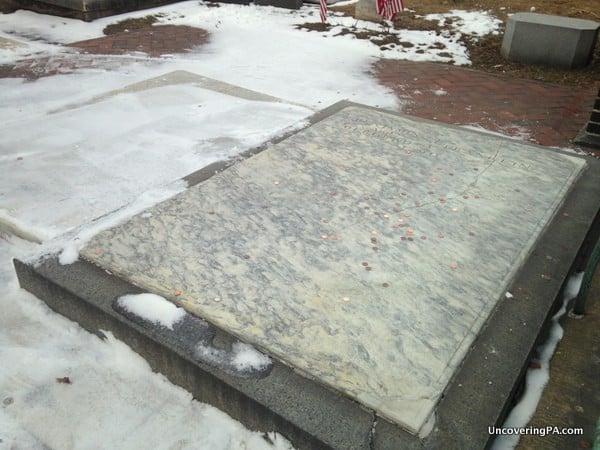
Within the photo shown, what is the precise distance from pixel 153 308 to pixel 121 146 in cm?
235

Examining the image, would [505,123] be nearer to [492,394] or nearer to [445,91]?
[445,91]

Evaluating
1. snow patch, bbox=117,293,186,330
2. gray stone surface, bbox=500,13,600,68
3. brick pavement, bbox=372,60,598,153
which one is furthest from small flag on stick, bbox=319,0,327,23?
snow patch, bbox=117,293,186,330

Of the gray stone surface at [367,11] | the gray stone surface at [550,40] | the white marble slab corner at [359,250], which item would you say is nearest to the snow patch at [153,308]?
the white marble slab corner at [359,250]

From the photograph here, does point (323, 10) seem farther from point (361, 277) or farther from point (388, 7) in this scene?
point (361, 277)

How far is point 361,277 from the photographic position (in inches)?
94.3

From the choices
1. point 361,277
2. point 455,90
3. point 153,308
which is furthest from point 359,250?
point 455,90

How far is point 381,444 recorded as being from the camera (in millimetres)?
1680

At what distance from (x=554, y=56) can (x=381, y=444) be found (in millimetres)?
6144

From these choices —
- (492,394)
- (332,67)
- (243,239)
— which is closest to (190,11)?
(332,67)

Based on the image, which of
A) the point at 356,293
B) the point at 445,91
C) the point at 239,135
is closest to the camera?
the point at 356,293

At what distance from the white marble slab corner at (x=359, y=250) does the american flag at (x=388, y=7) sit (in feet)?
15.9

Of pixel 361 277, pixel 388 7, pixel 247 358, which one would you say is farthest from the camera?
pixel 388 7

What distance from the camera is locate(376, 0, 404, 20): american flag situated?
7805 millimetres

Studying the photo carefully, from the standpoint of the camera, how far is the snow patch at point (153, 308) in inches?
83.9
